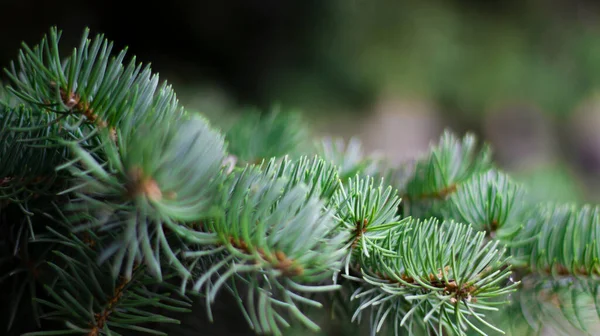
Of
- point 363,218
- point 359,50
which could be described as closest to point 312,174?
point 363,218

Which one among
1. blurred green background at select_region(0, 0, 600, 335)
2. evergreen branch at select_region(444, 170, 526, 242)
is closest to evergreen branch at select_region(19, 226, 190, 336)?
evergreen branch at select_region(444, 170, 526, 242)

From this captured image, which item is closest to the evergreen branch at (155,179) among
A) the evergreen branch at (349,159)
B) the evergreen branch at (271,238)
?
the evergreen branch at (271,238)

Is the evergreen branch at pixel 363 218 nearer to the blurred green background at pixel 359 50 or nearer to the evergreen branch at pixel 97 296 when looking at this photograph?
the evergreen branch at pixel 97 296

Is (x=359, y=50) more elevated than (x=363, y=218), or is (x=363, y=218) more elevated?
(x=359, y=50)

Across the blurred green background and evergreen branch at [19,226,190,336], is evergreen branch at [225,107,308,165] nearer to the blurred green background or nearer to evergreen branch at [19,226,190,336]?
evergreen branch at [19,226,190,336]

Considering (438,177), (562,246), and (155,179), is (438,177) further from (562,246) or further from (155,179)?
(155,179)

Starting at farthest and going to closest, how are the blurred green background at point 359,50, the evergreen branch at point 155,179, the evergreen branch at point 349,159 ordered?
the blurred green background at point 359,50
the evergreen branch at point 349,159
the evergreen branch at point 155,179
